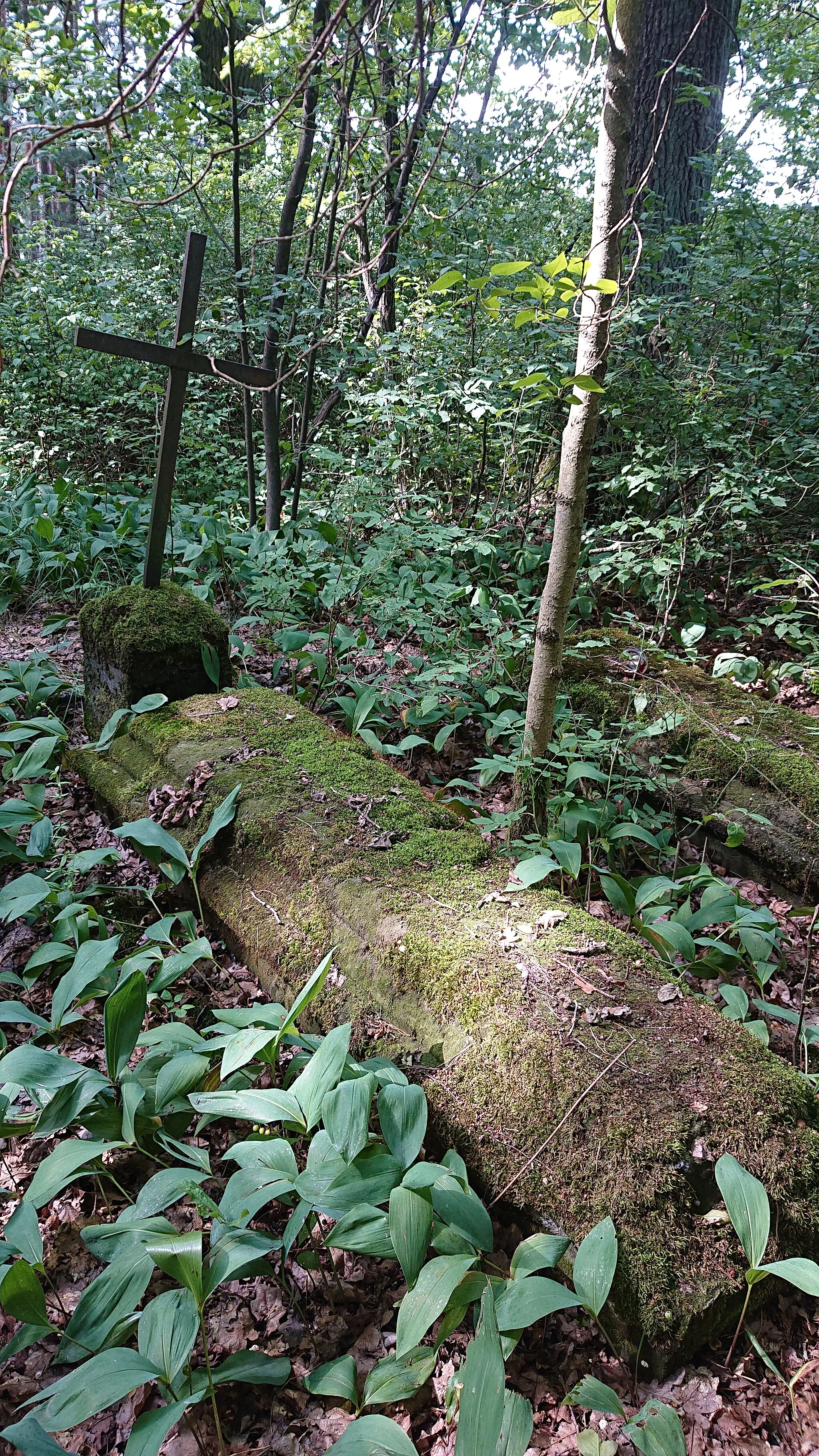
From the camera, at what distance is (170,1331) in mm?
1423

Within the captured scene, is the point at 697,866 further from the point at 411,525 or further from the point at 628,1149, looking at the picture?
the point at 411,525

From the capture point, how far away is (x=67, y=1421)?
4.17 ft

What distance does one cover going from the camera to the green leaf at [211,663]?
11.9ft

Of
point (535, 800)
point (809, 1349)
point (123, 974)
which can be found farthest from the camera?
point (535, 800)

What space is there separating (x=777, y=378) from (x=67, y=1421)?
528 centimetres

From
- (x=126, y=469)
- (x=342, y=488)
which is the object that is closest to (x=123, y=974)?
(x=342, y=488)

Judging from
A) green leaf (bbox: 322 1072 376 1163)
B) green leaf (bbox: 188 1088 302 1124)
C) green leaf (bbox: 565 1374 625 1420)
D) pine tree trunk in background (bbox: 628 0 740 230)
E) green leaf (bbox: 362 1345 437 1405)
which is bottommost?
green leaf (bbox: 362 1345 437 1405)

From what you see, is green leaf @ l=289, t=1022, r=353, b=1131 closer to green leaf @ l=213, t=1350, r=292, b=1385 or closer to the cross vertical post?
green leaf @ l=213, t=1350, r=292, b=1385

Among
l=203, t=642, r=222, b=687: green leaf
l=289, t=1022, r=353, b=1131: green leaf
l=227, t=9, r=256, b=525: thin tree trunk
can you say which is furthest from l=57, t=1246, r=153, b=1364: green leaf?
l=227, t=9, r=256, b=525: thin tree trunk

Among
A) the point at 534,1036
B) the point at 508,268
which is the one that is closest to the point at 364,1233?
the point at 534,1036

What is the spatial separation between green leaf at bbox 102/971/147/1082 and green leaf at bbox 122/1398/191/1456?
658 millimetres

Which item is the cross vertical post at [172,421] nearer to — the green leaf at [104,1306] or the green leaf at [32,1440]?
the green leaf at [104,1306]

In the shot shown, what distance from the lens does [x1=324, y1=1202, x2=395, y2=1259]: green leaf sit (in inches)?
59.9

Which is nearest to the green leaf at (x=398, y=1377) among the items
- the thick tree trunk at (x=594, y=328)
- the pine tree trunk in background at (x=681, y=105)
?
the thick tree trunk at (x=594, y=328)
